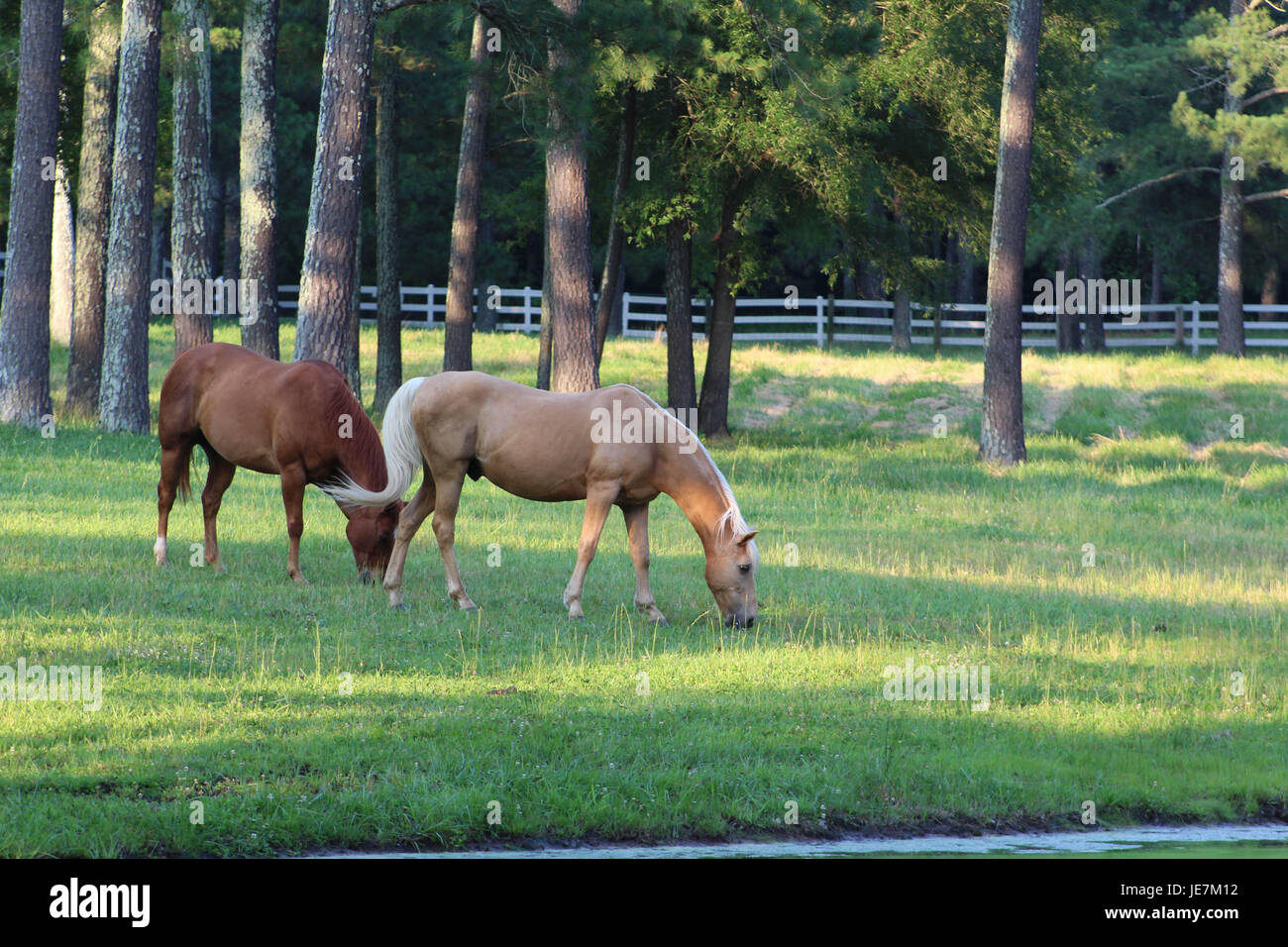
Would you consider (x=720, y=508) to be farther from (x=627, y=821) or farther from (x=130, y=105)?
(x=130, y=105)

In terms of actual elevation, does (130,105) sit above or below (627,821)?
above

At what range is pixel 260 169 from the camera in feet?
72.8

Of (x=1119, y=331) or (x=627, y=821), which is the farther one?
(x=1119, y=331)

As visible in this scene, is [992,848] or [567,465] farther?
[567,465]

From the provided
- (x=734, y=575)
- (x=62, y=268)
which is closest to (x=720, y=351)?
(x=734, y=575)

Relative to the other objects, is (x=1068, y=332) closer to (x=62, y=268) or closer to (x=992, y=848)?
(x=62, y=268)

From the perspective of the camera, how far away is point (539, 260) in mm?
52875

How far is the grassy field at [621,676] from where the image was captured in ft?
23.4

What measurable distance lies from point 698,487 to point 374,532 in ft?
9.33

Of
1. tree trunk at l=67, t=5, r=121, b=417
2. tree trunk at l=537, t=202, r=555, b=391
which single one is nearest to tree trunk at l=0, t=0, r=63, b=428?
tree trunk at l=67, t=5, r=121, b=417

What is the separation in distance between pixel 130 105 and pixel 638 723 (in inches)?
642

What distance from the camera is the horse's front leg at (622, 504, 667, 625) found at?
11.2 meters
